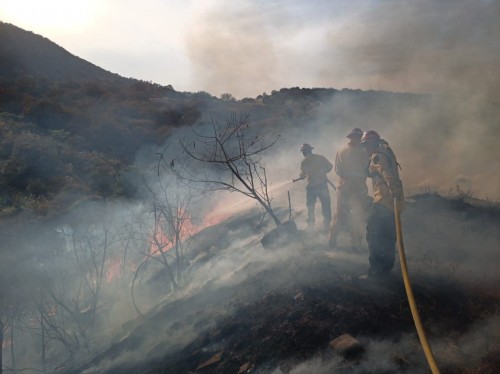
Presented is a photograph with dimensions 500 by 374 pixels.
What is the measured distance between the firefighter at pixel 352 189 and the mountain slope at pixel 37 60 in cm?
2375

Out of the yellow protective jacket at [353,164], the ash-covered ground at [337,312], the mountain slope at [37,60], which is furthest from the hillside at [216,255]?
the mountain slope at [37,60]

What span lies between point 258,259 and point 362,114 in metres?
15.4

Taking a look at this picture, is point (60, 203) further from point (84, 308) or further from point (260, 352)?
point (260, 352)

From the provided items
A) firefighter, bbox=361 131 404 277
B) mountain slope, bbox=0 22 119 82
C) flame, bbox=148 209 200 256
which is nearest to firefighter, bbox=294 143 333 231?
firefighter, bbox=361 131 404 277

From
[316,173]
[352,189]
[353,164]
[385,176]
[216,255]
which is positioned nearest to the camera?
[385,176]

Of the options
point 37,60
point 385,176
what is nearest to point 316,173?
point 385,176

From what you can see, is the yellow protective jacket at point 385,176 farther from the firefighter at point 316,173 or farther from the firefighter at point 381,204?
the firefighter at point 316,173

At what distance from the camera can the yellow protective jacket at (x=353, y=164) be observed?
5516 mm

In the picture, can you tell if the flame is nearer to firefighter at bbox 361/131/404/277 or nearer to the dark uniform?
the dark uniform

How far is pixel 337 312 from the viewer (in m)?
4.09

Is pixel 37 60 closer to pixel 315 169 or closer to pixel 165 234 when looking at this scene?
pixel 165 234

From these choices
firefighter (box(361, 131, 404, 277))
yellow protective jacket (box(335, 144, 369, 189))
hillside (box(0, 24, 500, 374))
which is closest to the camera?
hillside (box(0, 24, 500, 374))

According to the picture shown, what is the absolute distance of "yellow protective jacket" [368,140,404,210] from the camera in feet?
13.3

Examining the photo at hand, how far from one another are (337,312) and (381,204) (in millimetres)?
1373
